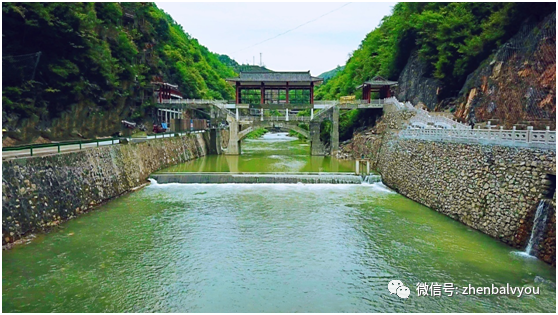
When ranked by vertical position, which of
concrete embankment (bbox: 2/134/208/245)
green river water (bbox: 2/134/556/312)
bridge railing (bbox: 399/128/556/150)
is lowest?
green river water (bbox: 2/134/556/312)

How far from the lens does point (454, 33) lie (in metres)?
28.4

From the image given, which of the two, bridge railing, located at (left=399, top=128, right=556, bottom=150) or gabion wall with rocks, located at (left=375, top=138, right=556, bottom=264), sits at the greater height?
bridge railing, located at (left=399, top=128, right=556, bottom=150)

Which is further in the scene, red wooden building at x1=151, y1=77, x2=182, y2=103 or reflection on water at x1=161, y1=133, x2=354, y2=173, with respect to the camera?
red wooden building at x1=151, y1=77, x2=182, y2=103

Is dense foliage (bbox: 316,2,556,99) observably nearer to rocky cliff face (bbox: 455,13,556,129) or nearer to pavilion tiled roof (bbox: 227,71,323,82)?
rocky cliff face (bbox: 455,13,556,129)

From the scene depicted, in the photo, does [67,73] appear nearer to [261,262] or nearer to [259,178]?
[259,178]

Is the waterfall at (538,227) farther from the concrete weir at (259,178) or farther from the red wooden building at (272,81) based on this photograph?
the red wooden building at (272,81)

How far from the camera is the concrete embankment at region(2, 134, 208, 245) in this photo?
11.6m

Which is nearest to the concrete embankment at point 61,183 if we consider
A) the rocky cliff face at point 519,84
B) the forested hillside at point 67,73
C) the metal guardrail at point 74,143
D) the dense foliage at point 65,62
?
the metal guardrail at point 74,143

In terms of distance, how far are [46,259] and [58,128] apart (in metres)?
19.1

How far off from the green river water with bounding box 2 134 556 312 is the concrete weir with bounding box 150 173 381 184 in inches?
203

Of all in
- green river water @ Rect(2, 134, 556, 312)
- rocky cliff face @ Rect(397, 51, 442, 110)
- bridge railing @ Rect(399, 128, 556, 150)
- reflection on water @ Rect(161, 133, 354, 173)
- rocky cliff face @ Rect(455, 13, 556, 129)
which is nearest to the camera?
green river water @ Rect(2, 134, 556, 312)

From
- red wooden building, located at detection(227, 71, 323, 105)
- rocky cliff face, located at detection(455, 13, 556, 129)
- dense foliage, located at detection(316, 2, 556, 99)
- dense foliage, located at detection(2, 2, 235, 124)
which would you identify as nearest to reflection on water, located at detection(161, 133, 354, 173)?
red wooden building, located at detection(227, 71, 323, 105)

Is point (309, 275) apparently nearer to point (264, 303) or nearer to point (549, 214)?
point (264, 303)

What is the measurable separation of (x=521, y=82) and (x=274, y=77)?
2154 cm
